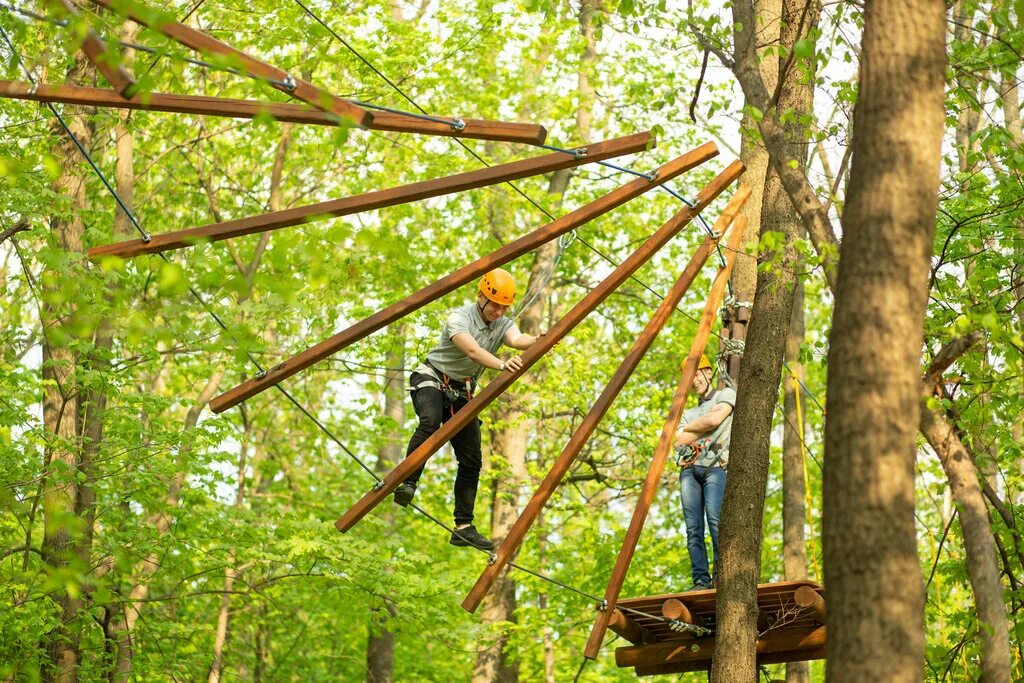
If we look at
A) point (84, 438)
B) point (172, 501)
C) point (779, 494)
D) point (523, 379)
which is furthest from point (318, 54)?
point (779, 494)

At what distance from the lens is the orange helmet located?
21.8 feet

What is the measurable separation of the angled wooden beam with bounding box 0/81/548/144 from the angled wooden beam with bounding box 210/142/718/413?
36.4 inches

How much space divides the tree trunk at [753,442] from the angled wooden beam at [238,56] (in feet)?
9.20

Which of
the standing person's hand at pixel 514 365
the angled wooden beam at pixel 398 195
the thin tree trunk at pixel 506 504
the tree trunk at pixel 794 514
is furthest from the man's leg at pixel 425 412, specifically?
the thin tree trunk at pixel 506 504

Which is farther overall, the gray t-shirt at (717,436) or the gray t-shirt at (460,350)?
the gray t-shirt at (717,436)

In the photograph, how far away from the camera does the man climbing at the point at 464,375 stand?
6648 millimetres

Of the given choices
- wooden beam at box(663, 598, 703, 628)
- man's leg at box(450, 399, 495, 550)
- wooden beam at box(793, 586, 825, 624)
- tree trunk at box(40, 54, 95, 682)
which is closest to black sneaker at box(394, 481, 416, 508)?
man's leg at box(450, 399, 495, 550)

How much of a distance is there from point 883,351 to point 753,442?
2841 millimetres

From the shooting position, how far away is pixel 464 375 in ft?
22.7

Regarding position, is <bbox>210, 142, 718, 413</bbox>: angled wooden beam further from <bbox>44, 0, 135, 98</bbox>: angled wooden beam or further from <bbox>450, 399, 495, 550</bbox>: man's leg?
<bbox>44, 0, 135, 98</bbox>: angled wooden beam

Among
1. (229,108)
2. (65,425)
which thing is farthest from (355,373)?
(229,108)

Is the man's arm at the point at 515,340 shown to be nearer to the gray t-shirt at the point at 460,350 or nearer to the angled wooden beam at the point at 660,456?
the gray t-shirt at the point at 460,350

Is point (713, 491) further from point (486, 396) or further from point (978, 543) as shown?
point (486, 396)

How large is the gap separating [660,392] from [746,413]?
293 inches
